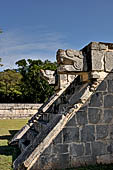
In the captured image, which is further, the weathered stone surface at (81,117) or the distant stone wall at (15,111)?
the distant stone wall at (15,111)

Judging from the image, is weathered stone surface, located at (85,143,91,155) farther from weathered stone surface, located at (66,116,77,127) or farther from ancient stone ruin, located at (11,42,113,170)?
weathered stone surface, located at (66,116,77,127)

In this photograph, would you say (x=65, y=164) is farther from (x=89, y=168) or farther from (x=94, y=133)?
(x=94, y=133)

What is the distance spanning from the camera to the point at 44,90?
92.7ft

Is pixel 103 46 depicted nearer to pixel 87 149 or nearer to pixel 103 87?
pixel 103 87

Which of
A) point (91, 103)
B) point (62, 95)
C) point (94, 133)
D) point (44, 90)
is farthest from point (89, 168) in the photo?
point (44, 90)

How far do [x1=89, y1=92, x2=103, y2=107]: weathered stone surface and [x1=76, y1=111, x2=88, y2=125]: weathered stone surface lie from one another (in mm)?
281

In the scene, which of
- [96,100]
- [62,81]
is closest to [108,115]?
[96,100]

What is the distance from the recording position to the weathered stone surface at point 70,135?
4324 mm

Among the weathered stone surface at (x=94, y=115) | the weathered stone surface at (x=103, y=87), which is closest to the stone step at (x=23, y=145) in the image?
the weathered stone surface at (x=94, y=115)

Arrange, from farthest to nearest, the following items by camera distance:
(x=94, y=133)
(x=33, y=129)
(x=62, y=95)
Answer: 1. (x=62, y=95)
2. (x=33, y=129)
3. (x=94, y=133)

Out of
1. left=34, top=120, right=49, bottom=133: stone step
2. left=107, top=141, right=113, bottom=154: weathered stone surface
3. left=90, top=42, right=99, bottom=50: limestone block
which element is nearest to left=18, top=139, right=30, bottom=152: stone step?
left=34, top=120, right=49, bottom=133: stone step

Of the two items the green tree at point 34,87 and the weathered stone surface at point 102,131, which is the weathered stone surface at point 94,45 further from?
the green tree at point 34,87

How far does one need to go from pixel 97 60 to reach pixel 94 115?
1.34m

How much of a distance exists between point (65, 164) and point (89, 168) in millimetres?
523
